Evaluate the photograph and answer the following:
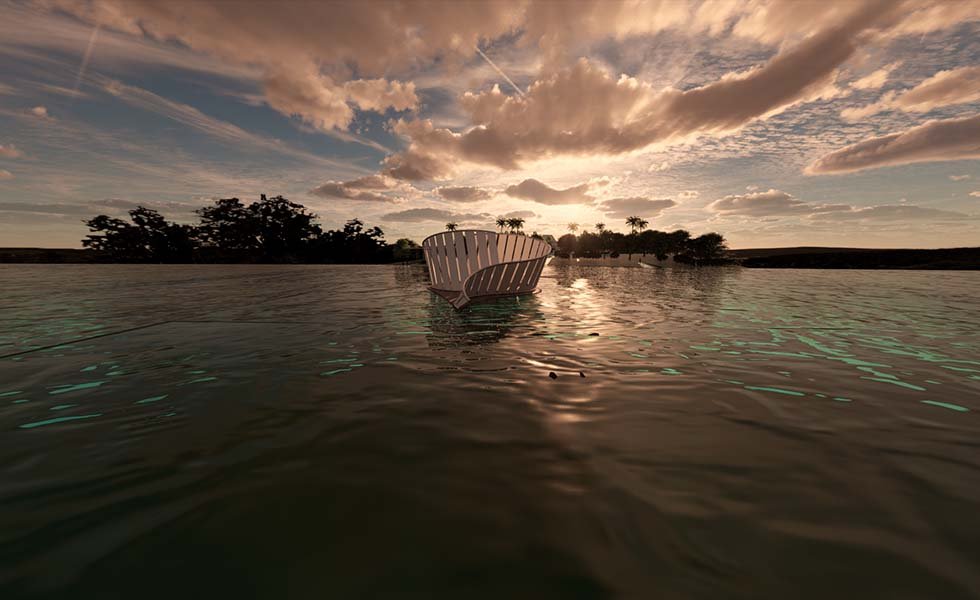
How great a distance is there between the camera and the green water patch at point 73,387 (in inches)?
201

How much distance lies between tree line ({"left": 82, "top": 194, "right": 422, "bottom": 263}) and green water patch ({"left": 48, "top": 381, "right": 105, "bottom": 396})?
309ft

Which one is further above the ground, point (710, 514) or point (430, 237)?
point (430, 237)

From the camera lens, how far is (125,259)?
9944 centimetres

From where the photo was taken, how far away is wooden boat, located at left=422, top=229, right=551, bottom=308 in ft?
49.8

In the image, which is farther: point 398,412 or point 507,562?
point 398,412

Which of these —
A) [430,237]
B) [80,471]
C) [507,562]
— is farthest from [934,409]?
[430,237]

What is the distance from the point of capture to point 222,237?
328ft

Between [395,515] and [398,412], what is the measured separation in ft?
6.20

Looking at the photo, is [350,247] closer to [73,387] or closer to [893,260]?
[73,387]

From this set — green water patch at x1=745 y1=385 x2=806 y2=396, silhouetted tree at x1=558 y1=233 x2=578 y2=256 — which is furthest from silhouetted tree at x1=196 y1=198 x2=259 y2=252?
green water patch at x1=745 y1=385 x2=806 y2=396

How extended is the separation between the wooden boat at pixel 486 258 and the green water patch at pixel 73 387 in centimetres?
1005

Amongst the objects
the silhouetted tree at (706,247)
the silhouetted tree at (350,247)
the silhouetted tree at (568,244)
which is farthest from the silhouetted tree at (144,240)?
the silhouetted tree at (706,247)

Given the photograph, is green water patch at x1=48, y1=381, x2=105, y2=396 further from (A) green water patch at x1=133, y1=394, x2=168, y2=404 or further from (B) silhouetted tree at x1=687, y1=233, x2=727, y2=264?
(B) silhouetted tree at x1=687, y1=233, x2=727, y2=264

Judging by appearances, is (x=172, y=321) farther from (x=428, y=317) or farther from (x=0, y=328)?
(x=428, y=317)
